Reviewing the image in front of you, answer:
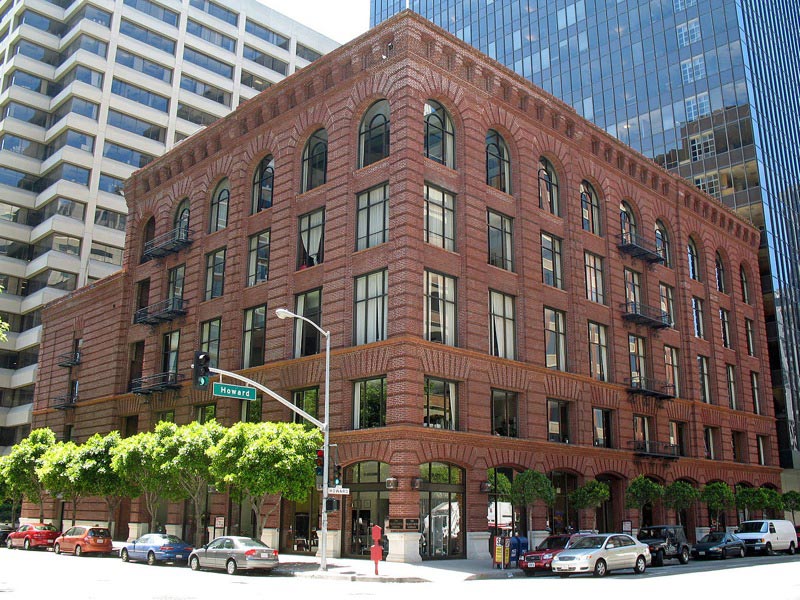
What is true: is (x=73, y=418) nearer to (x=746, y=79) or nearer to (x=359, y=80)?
(x=359, y=80)

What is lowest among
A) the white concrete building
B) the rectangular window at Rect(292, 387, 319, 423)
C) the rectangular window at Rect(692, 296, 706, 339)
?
the rectangular window at Rect(292, 387, 319, 423)

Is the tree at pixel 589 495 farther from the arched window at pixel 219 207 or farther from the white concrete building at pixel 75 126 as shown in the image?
the white concrete building at pixel 75 126

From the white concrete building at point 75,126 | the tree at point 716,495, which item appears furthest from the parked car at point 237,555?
the white concrete building at point 75,126

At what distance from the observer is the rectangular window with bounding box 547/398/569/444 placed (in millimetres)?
40031

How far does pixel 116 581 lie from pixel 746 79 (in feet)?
226

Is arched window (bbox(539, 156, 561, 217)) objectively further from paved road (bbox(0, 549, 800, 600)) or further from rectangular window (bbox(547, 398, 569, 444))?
paved road (bbox(0, 549, 800, 600))

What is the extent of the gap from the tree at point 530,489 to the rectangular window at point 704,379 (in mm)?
22230

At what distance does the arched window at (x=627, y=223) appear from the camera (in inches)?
1919

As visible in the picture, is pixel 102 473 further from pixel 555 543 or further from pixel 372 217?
pixel 555 543

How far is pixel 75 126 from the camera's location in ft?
249

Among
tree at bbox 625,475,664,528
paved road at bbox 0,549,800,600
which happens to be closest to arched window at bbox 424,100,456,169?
paved road at bbox 0,549,800,600

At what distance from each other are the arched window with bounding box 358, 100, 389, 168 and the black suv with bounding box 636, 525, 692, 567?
838 inches

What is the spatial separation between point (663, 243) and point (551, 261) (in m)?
14.1

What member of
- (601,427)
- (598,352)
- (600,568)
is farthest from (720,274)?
(600,568)
